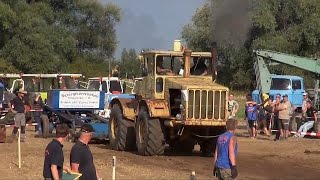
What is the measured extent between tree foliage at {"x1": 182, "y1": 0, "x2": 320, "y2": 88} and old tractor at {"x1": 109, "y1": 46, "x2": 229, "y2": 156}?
92.5ft

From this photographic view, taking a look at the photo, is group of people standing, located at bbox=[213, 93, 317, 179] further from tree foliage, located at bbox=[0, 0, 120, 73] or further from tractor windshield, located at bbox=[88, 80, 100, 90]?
tree foliage, located at bbox=[0, 0, 120, 73]

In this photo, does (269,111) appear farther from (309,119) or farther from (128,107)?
(128,107)

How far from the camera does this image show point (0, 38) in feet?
173

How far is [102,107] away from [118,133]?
5.07 m

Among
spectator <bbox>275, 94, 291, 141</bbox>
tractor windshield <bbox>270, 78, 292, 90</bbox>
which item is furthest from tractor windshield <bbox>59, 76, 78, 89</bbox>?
spectator <bbox>275, 94, 291, 141</bbox>

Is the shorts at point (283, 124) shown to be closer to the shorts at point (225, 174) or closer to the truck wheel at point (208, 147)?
the truck wheel at point (208, 147)

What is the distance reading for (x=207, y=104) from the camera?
1803cm

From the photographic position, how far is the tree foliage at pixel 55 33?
52.0 metres

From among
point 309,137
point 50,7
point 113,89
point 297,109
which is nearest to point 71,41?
point 50,7

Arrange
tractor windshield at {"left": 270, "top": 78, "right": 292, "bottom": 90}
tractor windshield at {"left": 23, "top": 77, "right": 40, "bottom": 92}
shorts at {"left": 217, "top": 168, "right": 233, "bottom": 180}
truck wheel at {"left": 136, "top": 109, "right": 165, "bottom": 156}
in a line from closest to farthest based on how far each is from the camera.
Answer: shorts at {"left": 217, "top": 168, "right": 233, "bottom": 180}, truck wheel at {"left": 136, "top": 109, "right": 165, "bottom": 156}, tractor windshield at {"left": 270, "top": 78, "right": 292, "bottom": 90}, tractor windshield at {"left": 23, "top": 77, "right": 40, "bottom": 92}

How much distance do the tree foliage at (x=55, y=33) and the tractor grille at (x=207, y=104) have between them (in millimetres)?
34759

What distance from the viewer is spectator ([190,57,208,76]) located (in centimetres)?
1942

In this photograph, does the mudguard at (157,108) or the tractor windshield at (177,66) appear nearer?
the mudguard at (157,108)

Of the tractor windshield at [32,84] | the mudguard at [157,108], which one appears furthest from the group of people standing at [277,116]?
the tractor windshield at [32,84]
